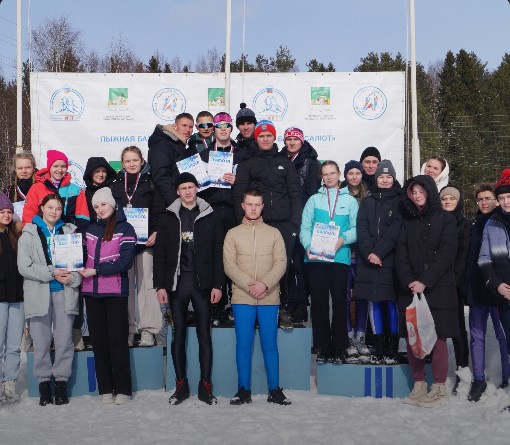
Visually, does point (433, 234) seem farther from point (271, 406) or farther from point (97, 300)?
point (97, 300)

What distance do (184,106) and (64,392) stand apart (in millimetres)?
6669

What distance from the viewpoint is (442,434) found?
425 centimetres

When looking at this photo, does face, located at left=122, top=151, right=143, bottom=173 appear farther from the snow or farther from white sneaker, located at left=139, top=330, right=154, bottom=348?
the snow

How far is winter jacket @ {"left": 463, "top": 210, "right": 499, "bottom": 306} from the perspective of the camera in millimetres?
5125

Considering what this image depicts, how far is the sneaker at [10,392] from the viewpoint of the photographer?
5.20 metres

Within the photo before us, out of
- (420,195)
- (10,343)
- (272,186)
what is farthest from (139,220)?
(420,195)

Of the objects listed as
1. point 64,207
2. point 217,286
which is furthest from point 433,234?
point 64,207

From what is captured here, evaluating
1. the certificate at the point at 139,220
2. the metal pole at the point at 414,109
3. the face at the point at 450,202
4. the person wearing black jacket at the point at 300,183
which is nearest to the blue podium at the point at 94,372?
the certificate at the point at 139,220

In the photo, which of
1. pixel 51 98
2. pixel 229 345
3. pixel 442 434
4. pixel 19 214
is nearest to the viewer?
pixel 442 434

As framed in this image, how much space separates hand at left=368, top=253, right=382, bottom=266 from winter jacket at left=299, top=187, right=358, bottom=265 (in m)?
0.29

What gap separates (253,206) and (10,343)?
2.45 m

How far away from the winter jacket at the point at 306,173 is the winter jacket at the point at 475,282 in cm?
169

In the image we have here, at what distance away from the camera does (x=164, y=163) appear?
5.84 m

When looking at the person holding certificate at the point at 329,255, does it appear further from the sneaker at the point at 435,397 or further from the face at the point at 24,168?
the face at the point at 24,168
